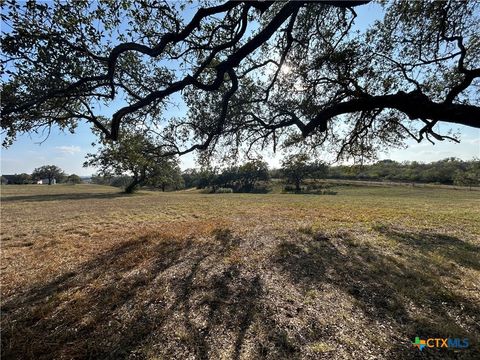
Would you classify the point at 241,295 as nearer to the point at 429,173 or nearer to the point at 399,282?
the point at 399,282

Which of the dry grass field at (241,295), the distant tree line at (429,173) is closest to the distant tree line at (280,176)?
the distant tree line at (429,173)

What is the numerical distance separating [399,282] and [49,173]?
11173cm

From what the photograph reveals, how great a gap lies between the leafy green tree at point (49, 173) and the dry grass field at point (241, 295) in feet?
328

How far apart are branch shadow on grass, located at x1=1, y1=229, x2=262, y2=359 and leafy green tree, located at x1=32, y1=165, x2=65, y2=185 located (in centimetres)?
10056

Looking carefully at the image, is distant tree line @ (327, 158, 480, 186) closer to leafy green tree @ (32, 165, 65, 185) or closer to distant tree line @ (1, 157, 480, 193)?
distant tree line @ (1, 157, 480, 193)

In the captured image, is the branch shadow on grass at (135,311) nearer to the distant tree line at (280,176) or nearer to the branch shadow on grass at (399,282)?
the branch shadow on grass at (399,282)

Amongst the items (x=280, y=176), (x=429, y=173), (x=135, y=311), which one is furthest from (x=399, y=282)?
(x=429, y=173)

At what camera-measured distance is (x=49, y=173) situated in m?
85.2

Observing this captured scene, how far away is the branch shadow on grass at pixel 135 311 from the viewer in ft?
7.04

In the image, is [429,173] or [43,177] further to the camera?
[43,177]

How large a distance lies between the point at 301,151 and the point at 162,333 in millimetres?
8431

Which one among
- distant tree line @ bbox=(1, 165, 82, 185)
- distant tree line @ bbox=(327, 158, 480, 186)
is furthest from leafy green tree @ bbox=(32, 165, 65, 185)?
distant tree line @ bbox=(327, 158, 480, 186)

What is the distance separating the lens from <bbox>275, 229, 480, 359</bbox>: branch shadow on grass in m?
2.23

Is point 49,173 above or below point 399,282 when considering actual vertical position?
above
